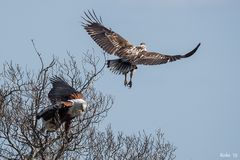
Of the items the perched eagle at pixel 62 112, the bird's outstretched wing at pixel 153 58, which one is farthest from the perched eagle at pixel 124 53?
the perched eagle at pixel 62 112

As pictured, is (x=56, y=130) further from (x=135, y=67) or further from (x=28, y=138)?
(x=135, y=67)

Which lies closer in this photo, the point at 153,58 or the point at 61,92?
the point at 61,92

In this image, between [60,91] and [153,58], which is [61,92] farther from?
[153,58]

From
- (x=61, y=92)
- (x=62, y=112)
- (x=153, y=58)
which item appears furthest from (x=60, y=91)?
(x=153, y=58)

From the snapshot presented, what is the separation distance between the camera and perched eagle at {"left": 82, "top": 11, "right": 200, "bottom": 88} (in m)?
17.9

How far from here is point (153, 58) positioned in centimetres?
1834

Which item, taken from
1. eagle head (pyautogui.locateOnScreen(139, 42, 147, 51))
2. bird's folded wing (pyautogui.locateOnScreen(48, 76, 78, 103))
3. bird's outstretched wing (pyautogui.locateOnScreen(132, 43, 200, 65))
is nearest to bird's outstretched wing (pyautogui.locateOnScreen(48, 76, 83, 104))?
bird's folded wing (pyautogui.locateOnScreen(48, 76, 78, 103))

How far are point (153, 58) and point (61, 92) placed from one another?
382 cm

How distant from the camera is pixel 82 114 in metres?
14.0

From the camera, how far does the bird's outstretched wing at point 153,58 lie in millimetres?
18047

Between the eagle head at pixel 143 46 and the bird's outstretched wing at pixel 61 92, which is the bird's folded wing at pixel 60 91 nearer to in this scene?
the bird's outstretched wing at pixel 61 92

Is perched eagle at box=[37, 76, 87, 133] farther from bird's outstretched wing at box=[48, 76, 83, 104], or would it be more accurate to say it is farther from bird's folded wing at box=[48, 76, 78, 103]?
bird's folded wing at box=[48, 76, 78, 103]

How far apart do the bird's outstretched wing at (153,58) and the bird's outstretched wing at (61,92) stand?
273cm

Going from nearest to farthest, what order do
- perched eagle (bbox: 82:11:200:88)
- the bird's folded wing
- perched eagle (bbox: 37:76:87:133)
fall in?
perched eagle (bbox: 37:76:87:133)
the bird's folded wing
perched eagle (bbox: 82:11:200:88)
